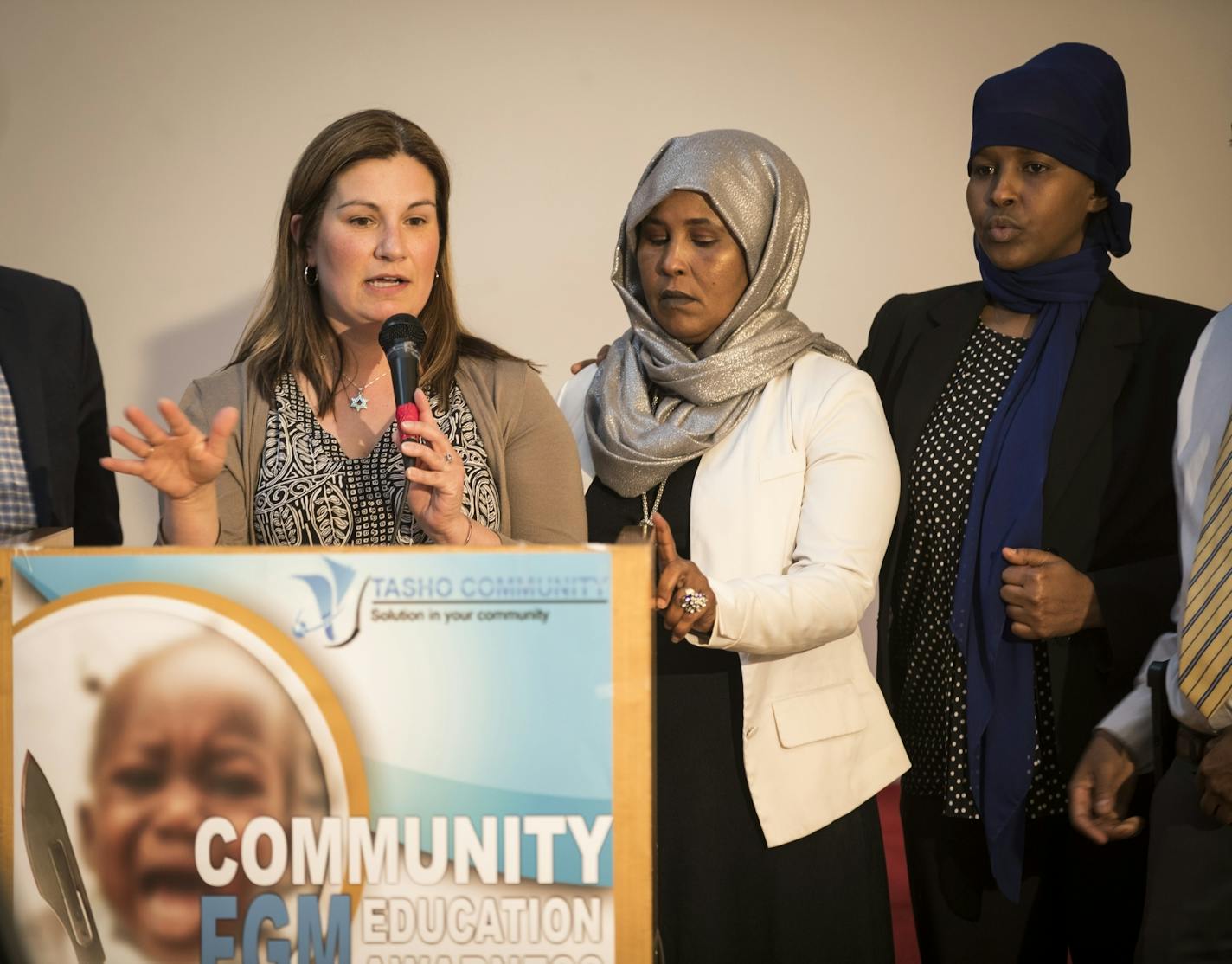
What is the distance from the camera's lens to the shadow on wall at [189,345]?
4.11m

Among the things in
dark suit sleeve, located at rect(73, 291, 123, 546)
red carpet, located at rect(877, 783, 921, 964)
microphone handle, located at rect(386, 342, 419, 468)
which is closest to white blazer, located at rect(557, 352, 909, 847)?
microphone handle, located at rect(386, 342, 419, 468)

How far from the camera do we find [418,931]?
136cm

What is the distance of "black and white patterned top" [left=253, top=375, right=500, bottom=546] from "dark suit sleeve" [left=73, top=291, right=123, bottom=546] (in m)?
0.55

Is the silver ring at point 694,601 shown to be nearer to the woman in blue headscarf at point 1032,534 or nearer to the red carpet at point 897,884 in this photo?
the woman in blue headscarf at point 1032,534

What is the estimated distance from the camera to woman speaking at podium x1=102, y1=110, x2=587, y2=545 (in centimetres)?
202

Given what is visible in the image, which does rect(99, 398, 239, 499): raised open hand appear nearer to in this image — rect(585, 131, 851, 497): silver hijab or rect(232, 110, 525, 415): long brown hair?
rect(232, 110, 525, 415): long brown hair

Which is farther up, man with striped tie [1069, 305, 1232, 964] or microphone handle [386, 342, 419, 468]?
microphone handle [386, 342, 419, 468]

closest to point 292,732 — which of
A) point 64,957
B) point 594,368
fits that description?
point 64,957

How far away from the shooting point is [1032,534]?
231cm

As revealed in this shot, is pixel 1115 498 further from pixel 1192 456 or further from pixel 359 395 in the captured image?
pixel 359 395

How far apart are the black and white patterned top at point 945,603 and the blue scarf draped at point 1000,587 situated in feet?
0.10

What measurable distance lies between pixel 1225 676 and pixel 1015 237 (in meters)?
0.94

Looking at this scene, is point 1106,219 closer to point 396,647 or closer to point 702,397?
point 702,397

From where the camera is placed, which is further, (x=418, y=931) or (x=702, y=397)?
(x=702, y=397)
